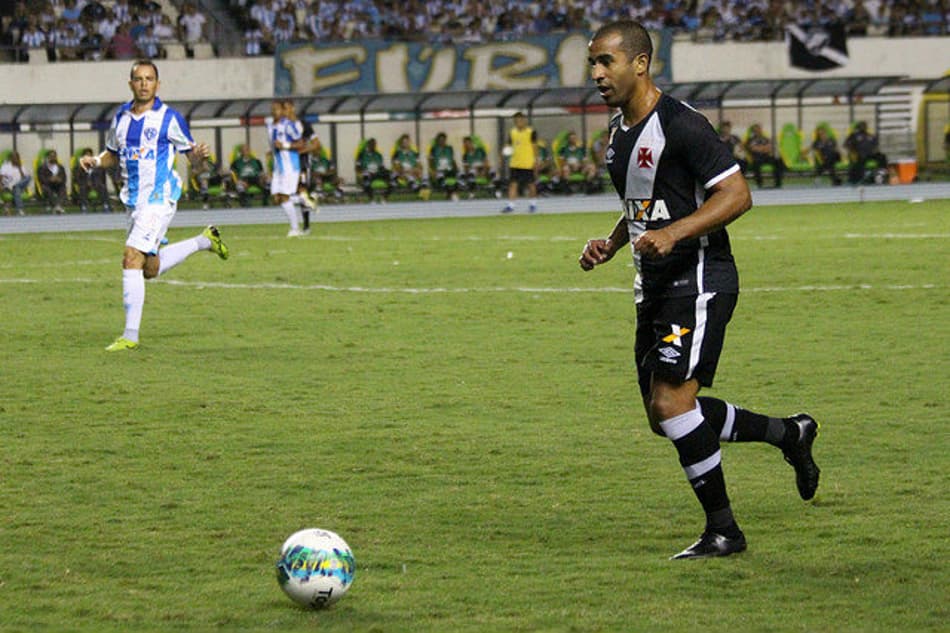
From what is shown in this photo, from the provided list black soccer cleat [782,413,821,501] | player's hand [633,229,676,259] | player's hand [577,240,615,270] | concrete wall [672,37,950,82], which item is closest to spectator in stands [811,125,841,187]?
concrete wall [672,37,950,82]

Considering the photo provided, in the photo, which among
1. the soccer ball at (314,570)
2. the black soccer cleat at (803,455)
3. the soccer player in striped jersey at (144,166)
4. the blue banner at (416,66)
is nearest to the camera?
the soccer ball at (314,570)

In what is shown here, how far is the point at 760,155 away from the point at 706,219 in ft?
114

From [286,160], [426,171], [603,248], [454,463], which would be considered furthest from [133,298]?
[426,171]

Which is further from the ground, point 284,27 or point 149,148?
point 284,27

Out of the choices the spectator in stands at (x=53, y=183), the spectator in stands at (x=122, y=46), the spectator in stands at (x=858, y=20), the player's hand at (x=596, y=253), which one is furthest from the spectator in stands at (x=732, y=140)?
the player's hand at (x=596, y=253)

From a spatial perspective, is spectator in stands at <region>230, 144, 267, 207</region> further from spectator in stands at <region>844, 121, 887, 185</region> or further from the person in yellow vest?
spectator in stands at <region>844, 121, 887, 185</region>

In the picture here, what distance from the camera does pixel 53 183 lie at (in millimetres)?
36250

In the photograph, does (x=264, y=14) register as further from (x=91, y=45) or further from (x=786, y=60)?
(x=786, y=60)

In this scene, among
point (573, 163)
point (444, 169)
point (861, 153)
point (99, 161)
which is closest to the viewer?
point (99, 161)

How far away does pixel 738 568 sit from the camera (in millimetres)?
6230

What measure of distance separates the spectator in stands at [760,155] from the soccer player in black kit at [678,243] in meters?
34.2

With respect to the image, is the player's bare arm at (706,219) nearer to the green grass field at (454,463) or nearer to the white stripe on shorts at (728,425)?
the white stripe on shorts at (728,425)

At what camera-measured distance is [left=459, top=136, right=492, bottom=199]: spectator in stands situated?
39125 mm

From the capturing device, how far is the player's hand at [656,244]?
6.09m
